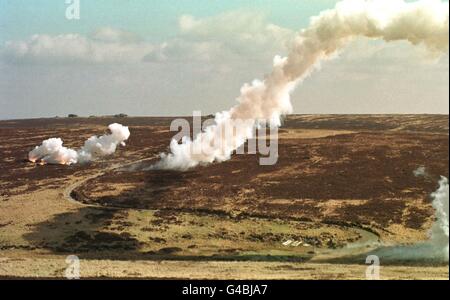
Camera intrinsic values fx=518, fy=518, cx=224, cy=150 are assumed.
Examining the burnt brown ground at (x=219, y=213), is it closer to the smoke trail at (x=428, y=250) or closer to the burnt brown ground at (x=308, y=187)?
the burnt brown ground at (x=308, y=187)

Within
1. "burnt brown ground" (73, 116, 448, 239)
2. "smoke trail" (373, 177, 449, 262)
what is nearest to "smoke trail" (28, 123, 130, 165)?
"burnt brown ground" (73, 116, 448, 239)

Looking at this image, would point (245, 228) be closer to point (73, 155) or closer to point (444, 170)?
point (444, 170)

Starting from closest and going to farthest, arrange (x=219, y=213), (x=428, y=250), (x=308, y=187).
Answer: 1. (x=428, y=250)
2. (x=219, y=213)
3. (x=308, y=187)

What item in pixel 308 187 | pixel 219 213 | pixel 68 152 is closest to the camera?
pixel 219 213

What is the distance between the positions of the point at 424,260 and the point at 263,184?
3464 centimetres

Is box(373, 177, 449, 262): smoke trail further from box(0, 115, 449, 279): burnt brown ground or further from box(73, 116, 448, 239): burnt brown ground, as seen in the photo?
box(73, 116, 448, 239): burnt brown ground

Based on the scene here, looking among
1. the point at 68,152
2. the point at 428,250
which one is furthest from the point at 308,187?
the point at 68,152

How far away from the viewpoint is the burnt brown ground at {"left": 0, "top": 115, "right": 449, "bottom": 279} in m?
41.5

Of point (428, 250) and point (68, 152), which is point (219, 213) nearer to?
point (428, 250)

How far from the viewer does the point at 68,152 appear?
101875 millimetres

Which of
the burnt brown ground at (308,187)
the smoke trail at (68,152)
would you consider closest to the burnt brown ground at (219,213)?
the burnt brown ground at (308,187)

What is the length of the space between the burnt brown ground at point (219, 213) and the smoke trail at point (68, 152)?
5.21 meters

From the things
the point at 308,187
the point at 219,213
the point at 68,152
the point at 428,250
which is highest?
the point at 68,152

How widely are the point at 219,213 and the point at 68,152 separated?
52.9m
